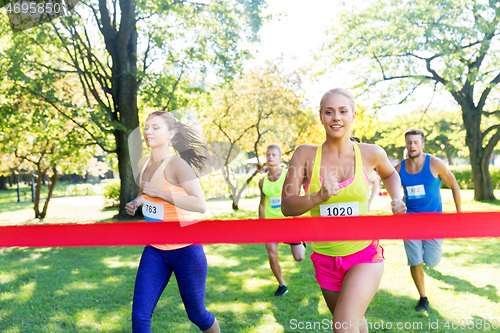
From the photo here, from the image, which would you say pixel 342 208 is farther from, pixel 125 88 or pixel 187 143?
pixel 125 88

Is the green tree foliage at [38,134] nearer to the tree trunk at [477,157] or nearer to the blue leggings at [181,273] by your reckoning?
the blue leggings at [181,273]

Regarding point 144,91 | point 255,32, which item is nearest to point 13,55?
point 144,91

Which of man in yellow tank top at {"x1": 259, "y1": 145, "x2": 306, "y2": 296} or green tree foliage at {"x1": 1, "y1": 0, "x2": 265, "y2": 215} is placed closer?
man in yellow tank top at {"x1": 259, "y1": 145, "x2": 306, "y2": 296}

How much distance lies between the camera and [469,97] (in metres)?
17.5

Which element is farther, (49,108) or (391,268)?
(49,108)

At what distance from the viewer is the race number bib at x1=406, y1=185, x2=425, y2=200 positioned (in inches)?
182

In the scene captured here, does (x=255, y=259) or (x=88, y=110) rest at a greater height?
(x=88, y=110)

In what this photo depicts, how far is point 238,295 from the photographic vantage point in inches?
205

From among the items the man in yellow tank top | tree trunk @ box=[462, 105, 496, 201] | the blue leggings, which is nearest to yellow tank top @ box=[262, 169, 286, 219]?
the man in yellow tank top

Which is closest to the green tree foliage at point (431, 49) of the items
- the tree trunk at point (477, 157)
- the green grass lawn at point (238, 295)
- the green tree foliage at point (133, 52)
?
the tree trunk at point (477, 157)

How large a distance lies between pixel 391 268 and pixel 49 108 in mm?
12148

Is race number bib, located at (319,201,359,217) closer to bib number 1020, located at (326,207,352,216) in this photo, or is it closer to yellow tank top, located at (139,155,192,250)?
bib number 1020, located at (326,207,352,216)

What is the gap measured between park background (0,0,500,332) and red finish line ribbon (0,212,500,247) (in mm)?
409

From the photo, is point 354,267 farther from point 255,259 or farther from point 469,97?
point 469,97
